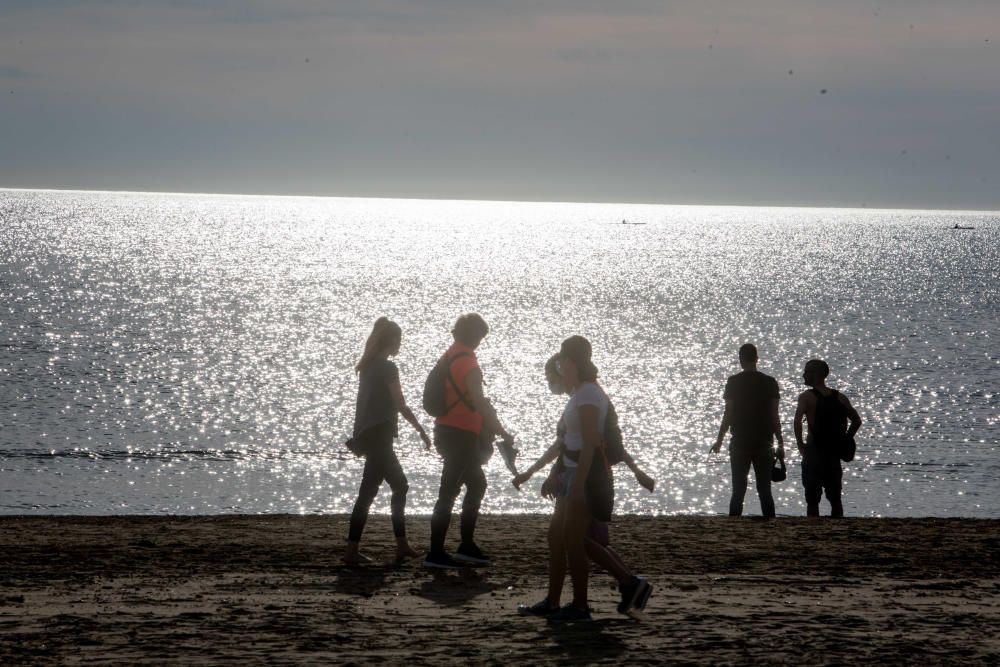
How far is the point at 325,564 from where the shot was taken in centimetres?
949

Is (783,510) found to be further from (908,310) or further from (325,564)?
(908,310)

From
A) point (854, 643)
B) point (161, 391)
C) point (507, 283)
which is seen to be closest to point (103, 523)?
point (854, 643)

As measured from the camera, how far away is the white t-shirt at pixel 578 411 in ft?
23.9

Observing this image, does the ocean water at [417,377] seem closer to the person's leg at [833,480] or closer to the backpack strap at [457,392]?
the person's leg at [833,480]

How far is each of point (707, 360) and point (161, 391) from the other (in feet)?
87.5

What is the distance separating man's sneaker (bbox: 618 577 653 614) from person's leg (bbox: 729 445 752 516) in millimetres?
4543

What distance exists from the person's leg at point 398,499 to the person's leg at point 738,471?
3.89 m

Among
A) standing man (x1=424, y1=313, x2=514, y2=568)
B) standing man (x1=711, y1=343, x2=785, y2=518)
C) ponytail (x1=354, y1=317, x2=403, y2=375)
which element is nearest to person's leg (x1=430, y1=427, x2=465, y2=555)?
standing man (x1=424, y1=313, x2=514, y2=568)

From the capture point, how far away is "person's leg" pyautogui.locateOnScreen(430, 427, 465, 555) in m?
9.03

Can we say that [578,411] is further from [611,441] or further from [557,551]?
[557,551]

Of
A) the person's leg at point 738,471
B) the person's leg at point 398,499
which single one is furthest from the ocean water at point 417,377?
the person's leg at point 398,499

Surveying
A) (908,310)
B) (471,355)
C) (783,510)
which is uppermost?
(908,310)

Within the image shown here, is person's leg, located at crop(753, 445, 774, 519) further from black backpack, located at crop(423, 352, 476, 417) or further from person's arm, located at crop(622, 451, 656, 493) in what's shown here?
person's arm, located at crop(622, 451, 656, 493)

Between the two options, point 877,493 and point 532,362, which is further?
point 532,362
